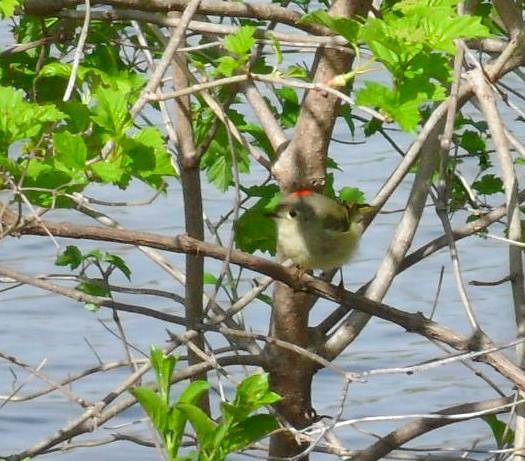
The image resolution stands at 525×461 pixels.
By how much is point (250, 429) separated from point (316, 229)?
4.51 feet

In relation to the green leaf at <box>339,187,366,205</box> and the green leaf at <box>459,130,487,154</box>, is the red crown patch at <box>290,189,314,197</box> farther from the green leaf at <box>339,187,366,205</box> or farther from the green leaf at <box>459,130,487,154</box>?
the green leaf at <box>459,130,487,154</box>

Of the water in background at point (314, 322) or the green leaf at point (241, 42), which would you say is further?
the water in background at point (314, 322)

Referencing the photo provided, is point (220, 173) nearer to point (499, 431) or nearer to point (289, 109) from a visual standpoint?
point (289, 109)

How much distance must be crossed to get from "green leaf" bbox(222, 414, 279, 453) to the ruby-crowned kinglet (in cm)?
104

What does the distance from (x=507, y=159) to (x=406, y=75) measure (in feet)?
1.70

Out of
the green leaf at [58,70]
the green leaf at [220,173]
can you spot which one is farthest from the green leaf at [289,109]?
the green leaf at [58,70]

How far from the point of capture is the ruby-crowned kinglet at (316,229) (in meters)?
3.82

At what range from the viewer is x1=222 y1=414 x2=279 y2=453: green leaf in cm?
274

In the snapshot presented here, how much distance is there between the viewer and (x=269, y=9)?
3482 mm

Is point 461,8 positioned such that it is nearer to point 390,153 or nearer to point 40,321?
point 40,321

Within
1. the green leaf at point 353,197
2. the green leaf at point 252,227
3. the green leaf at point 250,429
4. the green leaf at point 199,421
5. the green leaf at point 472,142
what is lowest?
the green leaf at point 250,429

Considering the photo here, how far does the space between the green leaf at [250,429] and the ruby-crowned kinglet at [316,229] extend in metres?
1.04

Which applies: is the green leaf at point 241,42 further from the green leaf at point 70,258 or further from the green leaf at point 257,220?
the green leaf at point 70,258

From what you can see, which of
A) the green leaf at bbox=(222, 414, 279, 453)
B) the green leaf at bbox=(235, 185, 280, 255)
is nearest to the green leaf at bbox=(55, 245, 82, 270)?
the green leaf at bbox=(235, 185, 280, 255)
